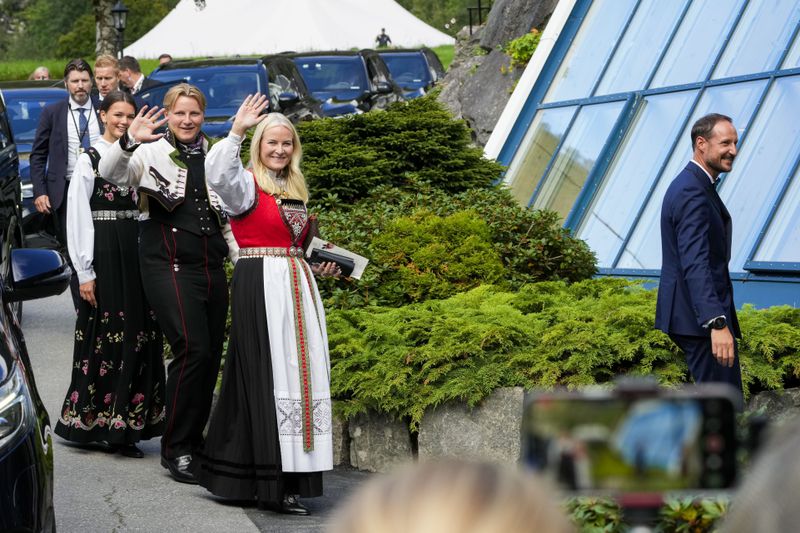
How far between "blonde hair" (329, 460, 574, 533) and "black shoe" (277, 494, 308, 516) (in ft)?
18.3

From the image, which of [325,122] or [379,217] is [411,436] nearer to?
[379,217]

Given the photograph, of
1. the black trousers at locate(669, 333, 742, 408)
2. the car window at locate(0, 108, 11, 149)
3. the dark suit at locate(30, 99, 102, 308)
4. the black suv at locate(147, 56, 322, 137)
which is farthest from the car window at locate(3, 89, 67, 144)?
the black trousers at locate(669, 333, 742, 408)

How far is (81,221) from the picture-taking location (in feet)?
26.5

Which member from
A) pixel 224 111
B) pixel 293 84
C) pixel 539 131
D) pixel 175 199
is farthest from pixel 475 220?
pixel 293 84

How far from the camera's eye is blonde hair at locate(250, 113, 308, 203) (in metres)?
7.03

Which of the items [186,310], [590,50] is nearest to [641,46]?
[590,50]

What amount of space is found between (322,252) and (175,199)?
85 centimetres

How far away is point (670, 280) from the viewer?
6734mm

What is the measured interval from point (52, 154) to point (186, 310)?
3672mm

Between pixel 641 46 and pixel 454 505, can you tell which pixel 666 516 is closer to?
pixel 454 505

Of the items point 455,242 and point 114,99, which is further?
point 455,242

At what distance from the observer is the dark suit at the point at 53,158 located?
34.4ft

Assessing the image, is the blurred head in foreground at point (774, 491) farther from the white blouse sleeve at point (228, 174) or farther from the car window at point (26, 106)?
the car window at point (26, 106)

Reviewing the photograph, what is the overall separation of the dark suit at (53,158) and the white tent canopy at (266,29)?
25421mm
